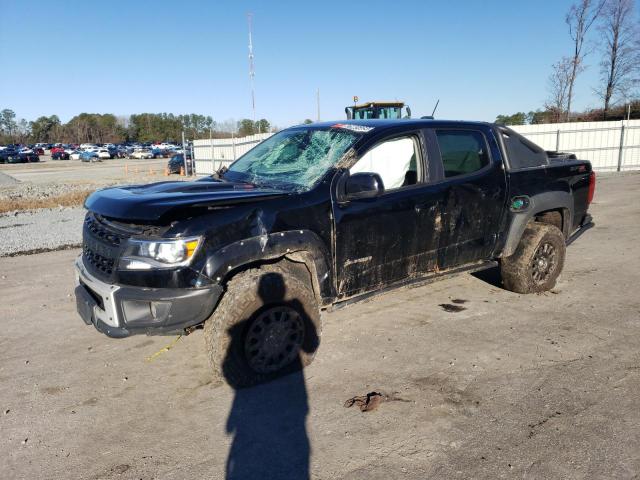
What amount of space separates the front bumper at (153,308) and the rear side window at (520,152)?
3.41m

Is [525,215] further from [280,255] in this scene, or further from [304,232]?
[280,255]

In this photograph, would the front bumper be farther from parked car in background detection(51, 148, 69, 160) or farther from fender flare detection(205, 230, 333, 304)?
parked car in background detection(51, 148, 69, 160)

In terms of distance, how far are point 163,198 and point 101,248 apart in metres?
0.57

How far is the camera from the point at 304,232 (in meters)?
3.51

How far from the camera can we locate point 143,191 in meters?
3.77

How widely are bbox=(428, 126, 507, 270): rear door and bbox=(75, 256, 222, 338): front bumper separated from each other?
218 cm

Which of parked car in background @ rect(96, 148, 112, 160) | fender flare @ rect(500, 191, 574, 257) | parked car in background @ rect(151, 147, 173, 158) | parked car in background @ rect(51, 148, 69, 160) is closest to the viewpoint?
fender flare @ rect(500, 191, 574, 257)

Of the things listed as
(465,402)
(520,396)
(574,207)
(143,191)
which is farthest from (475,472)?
(574,207)

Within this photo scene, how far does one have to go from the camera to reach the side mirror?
3.69 m

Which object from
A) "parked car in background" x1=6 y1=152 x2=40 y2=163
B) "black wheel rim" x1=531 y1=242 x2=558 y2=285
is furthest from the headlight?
"parked car in background" x1=6 y1=152 x2=40 y2=163

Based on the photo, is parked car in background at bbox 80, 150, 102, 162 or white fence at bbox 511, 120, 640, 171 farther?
parked car in background at bbox 80, 150, 102, 162

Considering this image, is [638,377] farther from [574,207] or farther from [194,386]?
[194,386]

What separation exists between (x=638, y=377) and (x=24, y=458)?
4.08m

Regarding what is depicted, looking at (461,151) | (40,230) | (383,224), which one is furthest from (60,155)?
(383,224)
